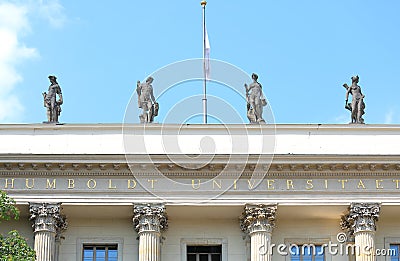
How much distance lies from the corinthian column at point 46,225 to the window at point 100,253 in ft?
4.95

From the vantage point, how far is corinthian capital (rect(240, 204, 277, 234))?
135ft

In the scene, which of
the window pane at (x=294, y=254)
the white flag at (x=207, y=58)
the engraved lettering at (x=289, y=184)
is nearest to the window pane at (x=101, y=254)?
the window pane at (x=294, y=254)

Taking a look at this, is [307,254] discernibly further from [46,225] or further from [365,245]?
[46,225]

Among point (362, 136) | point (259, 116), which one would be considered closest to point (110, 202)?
point (259, 116)

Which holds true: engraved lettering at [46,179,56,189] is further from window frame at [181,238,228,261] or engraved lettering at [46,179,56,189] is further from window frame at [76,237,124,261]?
window frame at [181,238,228,261]

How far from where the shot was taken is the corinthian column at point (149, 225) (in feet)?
134

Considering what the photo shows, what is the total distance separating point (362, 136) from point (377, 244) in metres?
4.40

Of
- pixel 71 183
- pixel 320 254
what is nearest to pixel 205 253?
pixel 320 254

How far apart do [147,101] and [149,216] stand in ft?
16.2

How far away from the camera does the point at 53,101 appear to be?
43312 mm

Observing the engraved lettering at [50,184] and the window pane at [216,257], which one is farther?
the window pane at [216,257]

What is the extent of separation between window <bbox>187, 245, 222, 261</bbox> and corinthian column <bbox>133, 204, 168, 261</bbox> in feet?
5.70

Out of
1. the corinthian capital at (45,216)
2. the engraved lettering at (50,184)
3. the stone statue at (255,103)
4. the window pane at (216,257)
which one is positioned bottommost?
the window pane at (216,257)

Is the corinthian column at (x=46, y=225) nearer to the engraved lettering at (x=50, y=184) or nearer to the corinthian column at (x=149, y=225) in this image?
the engraved lettering at (x=50, y=184)
